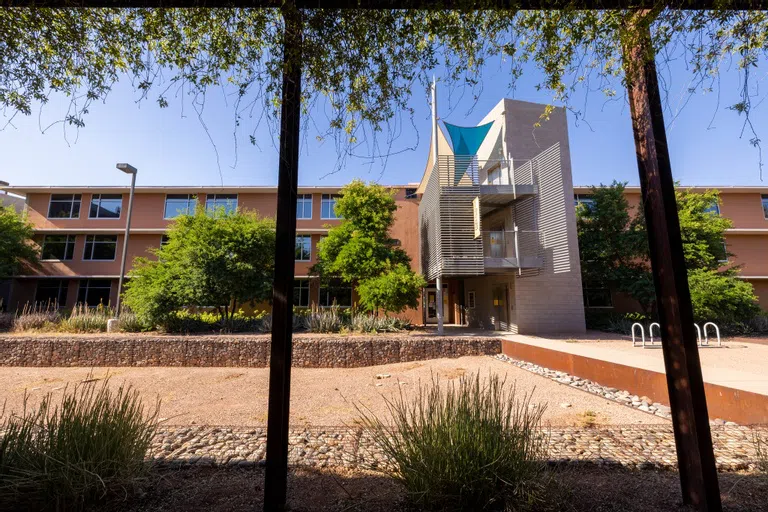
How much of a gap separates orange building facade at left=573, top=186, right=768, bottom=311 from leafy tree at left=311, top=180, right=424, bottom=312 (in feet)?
41.4

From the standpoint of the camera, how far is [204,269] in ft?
46.9

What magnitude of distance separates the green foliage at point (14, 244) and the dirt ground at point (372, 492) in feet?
79.0

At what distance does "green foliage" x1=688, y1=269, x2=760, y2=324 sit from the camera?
13672 millimetres

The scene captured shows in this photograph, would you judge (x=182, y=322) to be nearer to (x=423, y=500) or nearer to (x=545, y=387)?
(x=545, y=387)

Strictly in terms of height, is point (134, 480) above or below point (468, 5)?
below

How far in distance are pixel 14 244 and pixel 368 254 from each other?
1978 cm

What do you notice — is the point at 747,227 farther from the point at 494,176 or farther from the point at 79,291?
the point at 79,291

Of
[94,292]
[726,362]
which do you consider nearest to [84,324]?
[94,292]

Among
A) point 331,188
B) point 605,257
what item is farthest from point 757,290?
point 331,188

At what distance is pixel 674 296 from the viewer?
2.12m

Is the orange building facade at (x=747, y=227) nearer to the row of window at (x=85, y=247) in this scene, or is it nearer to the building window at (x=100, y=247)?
the building window at (x=100, y=247)

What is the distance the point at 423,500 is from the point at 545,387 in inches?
216

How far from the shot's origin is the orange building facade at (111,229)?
21484 millimetres

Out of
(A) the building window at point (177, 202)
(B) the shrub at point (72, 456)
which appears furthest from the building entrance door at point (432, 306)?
(B) the shrub at point (72, 456)
